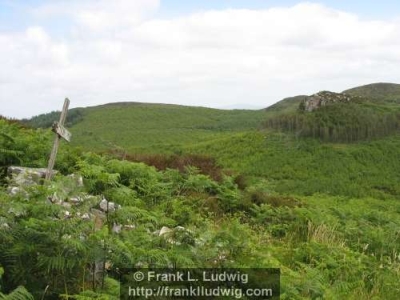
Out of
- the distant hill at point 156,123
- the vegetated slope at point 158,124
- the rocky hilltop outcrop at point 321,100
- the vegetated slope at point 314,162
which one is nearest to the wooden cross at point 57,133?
the vegetated slope at point 314,162

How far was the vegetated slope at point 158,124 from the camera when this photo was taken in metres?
80.3

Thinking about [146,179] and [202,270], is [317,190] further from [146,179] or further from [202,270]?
[202,270]

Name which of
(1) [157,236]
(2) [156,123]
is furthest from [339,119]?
(2) [156,123]

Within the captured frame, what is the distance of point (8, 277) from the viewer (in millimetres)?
4648

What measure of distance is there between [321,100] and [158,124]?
5953 cm

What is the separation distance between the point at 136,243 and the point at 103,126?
95561 mm

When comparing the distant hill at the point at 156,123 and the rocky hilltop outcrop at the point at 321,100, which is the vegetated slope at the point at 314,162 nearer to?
the rocky hilltop outcrop at the point at 321,100

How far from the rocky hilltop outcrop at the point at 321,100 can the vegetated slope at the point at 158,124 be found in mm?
32279

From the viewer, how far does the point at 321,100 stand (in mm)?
44094

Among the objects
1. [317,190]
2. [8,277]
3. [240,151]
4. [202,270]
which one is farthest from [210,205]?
[240,151]

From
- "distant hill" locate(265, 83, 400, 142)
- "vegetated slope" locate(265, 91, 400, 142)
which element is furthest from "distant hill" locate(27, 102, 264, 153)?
"vegetated slope" locate(265, 91, 400, 142)

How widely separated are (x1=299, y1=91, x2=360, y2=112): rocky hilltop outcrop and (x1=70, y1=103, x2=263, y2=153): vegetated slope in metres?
32.3

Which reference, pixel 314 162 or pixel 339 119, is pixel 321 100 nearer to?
pixel 339 119

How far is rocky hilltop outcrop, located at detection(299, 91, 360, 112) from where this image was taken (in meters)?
44.1
